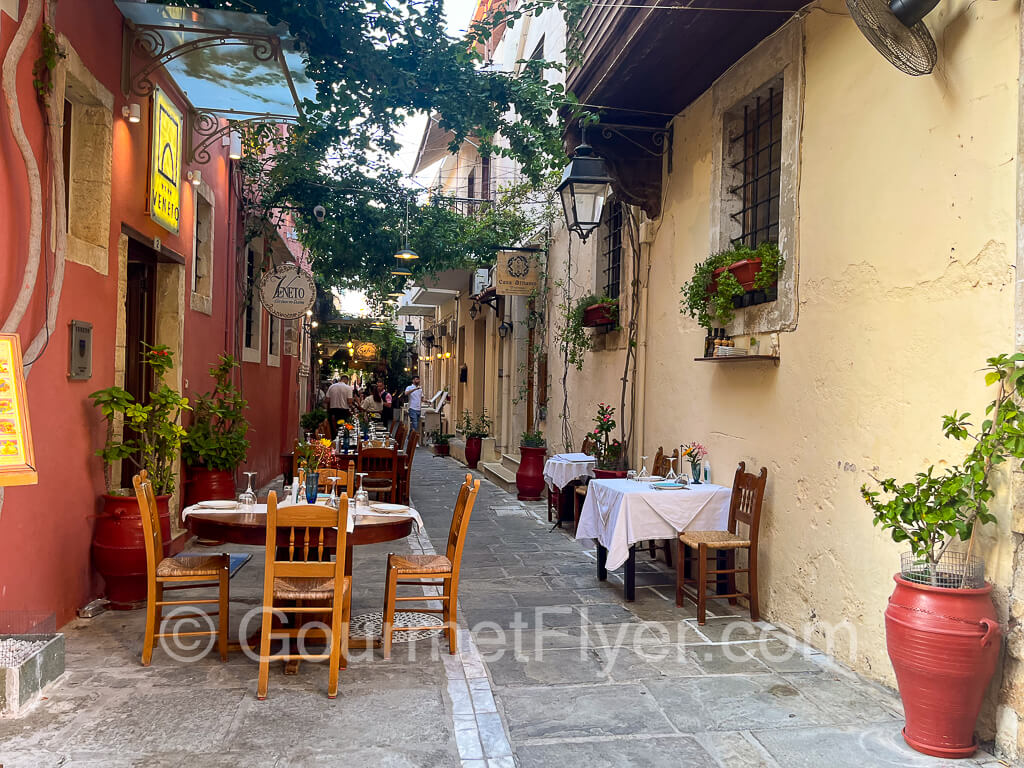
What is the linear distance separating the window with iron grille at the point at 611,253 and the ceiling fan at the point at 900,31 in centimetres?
484

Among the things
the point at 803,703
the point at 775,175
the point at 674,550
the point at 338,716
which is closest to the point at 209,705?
the point at 338,716

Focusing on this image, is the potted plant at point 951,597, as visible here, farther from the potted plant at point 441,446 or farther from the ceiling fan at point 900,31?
the potted plant at point 441,446

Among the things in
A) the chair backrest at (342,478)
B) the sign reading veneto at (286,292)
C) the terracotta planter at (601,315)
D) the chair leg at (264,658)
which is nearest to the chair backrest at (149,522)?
the chair leg at (264,658)

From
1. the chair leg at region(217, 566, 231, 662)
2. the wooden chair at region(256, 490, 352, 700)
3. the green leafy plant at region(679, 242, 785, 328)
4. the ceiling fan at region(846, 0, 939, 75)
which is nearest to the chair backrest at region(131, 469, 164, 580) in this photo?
the chair leg at region(217, 566, 231, 662)

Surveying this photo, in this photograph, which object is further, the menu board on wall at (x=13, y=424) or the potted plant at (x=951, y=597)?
the potted plant at (x=951, y=597)

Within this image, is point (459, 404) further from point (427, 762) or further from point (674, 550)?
point (427, 762)

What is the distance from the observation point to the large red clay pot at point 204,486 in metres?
7.10

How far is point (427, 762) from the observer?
3150 mm

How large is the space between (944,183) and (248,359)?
8.75m

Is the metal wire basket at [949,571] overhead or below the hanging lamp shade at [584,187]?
below

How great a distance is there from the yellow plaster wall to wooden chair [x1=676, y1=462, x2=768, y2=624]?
13 centimetres

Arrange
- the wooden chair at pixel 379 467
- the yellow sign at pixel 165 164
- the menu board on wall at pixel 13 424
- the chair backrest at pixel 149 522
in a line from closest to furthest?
the menu board on wall at pixel 13 424 < the chair backrest at pixel 149 522 < the yellow sign at pixel 165 164 < the wooden chair at pixel 379 467

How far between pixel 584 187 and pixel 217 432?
13.9 ft

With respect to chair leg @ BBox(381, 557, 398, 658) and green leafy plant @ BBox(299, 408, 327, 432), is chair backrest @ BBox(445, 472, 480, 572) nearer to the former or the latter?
chair leg @ BBox(381, 557, 398, 658)
